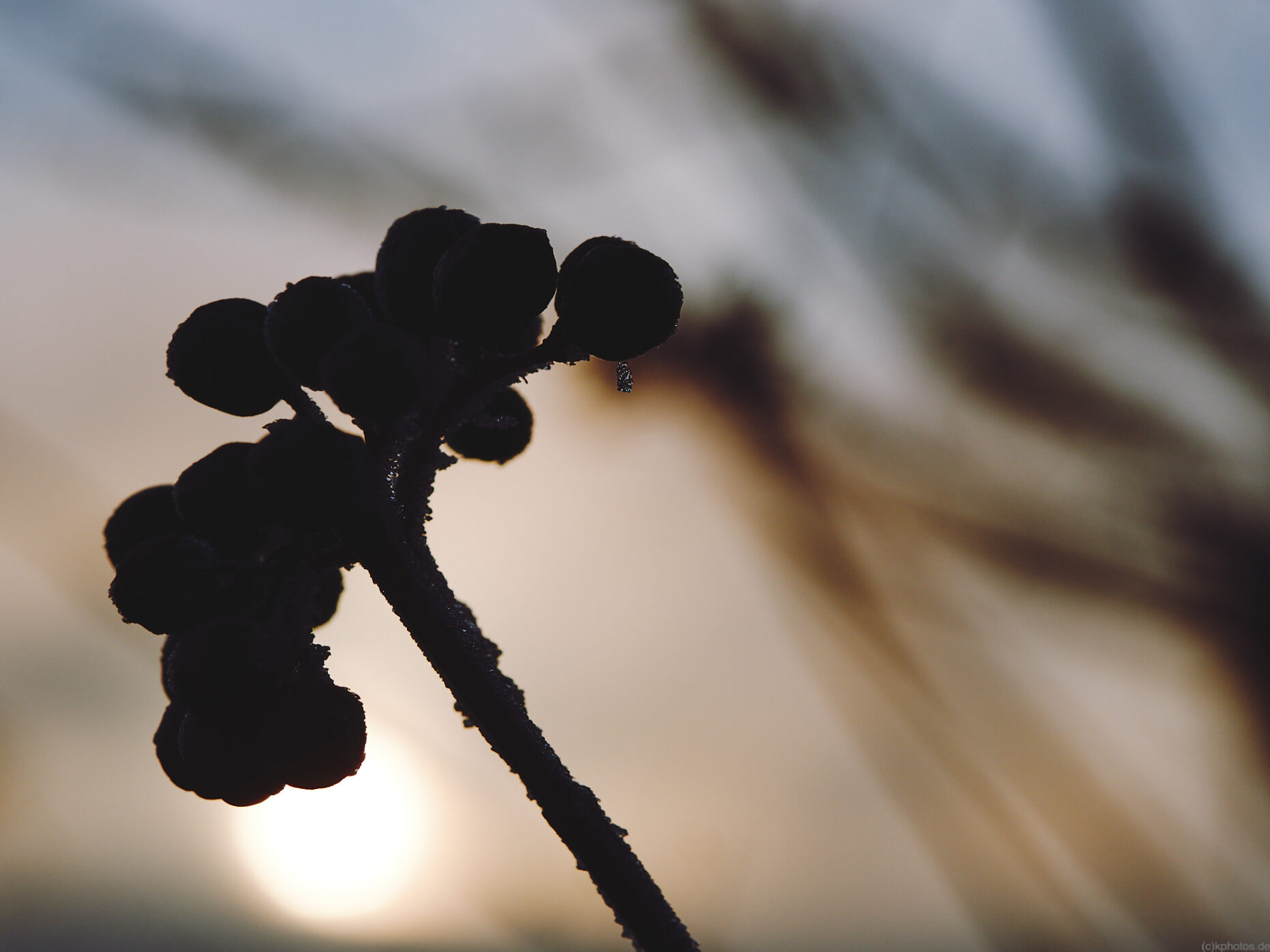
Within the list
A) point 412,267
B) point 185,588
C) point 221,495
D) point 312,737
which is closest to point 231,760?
point 312,737

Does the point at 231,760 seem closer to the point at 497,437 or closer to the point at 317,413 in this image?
the point at 317,413

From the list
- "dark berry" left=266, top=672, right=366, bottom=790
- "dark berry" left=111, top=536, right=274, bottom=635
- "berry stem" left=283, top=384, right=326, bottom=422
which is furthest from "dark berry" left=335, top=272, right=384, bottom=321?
"dark berry" left=266, top=672, right=366, bottom=790

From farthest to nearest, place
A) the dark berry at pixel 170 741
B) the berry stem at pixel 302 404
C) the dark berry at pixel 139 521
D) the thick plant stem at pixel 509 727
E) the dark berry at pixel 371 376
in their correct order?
the dark berry at pixel 139 521
the dark berry at pixel 170 741
the berry stem at pixel 302 404
the dark berry at pixel 371 376
the thick plant stem at pixel 509 727

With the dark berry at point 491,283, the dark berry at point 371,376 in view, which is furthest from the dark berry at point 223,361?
the dark berry at point 491,283

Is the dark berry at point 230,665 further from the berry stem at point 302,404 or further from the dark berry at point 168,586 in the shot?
the berry stem at point 302,404

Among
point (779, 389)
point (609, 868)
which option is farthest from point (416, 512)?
point (779, 389)

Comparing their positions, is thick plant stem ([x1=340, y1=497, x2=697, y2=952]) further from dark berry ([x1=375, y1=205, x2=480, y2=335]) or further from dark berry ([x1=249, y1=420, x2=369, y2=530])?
dark berry ([x1=375, y1=205, x2=480, y2=335])
